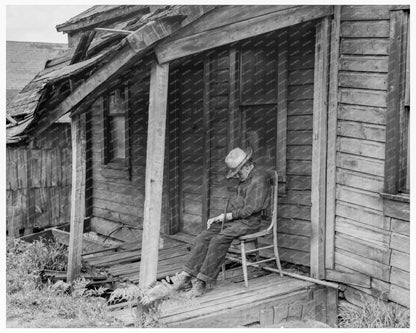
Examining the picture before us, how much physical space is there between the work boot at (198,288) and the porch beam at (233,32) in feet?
8.05

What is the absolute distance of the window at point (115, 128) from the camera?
10148mm

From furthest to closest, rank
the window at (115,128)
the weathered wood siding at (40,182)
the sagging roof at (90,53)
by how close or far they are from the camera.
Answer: the weathered wood siding at (40,182)
the window at (115,128)
the sagging roof at (90,53)

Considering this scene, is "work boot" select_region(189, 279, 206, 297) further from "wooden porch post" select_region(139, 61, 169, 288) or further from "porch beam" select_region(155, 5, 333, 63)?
"porch beam" select_region(155, 5, 333, 63)

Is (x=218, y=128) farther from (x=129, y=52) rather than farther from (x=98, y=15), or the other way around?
(x=98, y=15)

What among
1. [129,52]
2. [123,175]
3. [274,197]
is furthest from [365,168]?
[123,175]

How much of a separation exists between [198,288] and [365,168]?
2.28 meters

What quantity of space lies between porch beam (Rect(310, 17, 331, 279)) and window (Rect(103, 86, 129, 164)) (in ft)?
16.2

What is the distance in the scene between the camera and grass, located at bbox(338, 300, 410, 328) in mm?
5016

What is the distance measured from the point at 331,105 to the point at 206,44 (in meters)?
1.76

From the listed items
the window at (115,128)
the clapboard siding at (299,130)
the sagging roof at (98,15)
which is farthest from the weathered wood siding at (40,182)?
the clapboard siding at (299,130)

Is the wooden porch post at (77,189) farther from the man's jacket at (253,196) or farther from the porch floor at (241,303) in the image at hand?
the man's jacket at (253,196)

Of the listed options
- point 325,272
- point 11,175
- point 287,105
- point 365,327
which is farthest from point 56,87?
point 11,175

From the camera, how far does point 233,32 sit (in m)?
5.12

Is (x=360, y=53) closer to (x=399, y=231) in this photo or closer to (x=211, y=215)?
(x=399, y=231)
